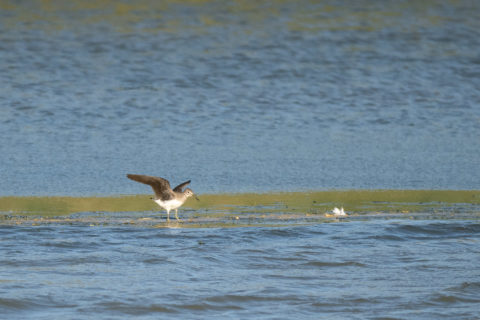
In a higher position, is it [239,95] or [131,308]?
[239,95]

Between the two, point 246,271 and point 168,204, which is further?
point 168,204

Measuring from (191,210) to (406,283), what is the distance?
4141mm

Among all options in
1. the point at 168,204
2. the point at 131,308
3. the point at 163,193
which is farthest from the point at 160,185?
the point at 131,308

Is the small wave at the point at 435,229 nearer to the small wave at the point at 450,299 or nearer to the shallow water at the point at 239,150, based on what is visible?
the shallow water at the point at 239,150

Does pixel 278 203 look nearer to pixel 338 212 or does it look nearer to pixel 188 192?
pixel 338 212

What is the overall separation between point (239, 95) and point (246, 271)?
819 cm

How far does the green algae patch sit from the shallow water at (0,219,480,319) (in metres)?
0.98

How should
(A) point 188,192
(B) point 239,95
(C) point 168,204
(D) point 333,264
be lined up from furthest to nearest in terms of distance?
(B) point 239,95, (A) point 188,192, (C) point 168,204, (D) point 333,264

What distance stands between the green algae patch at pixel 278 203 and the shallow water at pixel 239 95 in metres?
0.30

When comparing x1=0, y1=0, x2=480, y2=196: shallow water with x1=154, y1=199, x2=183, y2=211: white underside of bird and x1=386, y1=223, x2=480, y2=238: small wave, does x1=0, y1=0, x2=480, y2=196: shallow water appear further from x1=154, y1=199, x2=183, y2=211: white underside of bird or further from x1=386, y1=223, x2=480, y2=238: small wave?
x1=386, y1=223, x2=480, y2=238: small wave

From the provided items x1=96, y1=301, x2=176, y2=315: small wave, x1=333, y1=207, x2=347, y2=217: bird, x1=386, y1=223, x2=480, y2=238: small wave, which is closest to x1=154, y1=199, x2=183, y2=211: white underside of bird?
x1=333, y1=207, x2=347, y2=217: bird

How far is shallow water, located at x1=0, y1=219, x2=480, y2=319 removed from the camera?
511 cm

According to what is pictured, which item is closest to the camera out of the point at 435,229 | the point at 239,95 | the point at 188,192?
the point at 435,229

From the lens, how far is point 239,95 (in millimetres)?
14125
